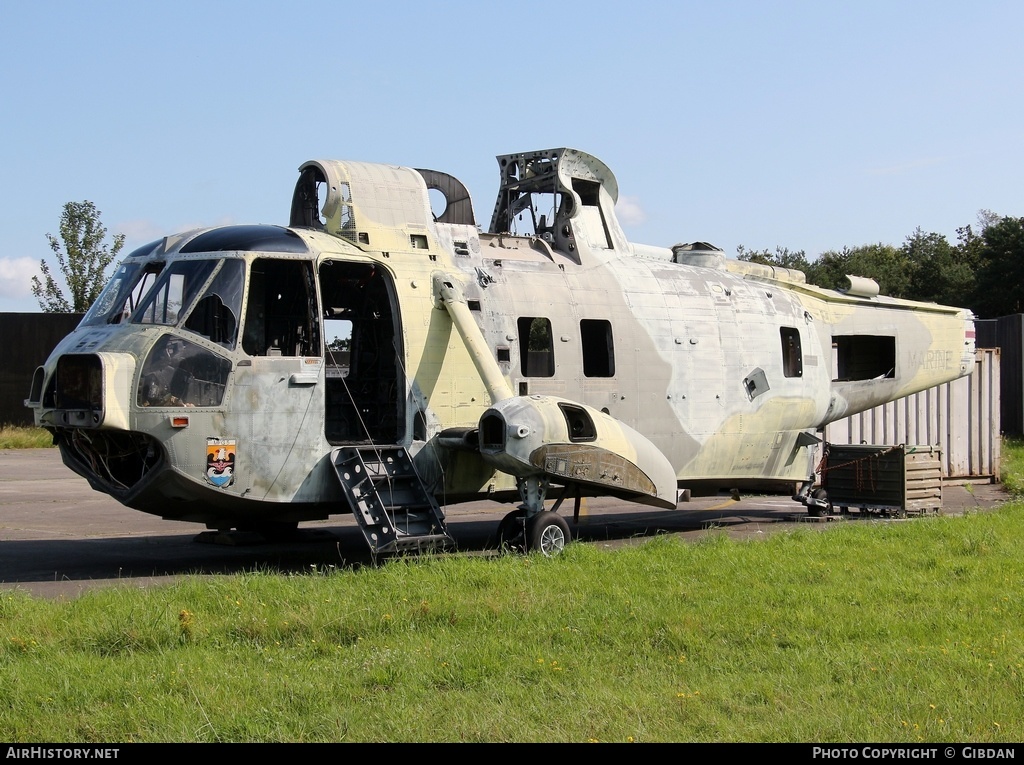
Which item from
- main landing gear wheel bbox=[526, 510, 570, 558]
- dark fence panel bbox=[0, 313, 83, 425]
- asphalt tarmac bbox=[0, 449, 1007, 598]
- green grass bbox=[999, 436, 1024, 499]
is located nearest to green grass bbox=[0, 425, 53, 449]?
dark fence panel bbox=[0, 313, 83, 425]

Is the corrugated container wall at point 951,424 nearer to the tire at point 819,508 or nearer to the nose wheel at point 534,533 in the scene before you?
the tire at point 819,508

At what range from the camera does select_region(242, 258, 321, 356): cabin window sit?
38.9 feet

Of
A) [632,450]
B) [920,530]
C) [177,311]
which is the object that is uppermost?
[177,311]

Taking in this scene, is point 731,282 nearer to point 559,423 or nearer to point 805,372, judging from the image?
point 805,372

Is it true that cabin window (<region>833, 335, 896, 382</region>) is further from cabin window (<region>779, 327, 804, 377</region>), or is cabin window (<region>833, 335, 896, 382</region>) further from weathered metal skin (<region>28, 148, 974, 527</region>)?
cabin window (<region>779, 327, 804, 377</region>)

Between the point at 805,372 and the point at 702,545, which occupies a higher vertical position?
the point at 805,372

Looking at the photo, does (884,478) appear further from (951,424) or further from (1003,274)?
(1003,274)

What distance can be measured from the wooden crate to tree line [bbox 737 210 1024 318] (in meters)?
32.1

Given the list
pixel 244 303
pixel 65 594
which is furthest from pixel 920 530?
pixel 65 594

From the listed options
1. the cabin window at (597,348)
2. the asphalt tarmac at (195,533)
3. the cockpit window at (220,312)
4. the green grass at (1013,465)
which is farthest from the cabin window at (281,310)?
the green grass at (1013,465)

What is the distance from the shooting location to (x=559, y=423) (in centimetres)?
1197

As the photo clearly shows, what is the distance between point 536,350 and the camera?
1511 cm

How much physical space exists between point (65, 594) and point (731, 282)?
1002 centimetres

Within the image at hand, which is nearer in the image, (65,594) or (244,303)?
(65,594)
